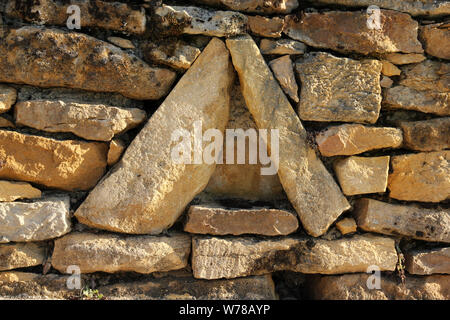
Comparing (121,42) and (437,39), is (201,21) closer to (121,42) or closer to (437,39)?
(121,42)

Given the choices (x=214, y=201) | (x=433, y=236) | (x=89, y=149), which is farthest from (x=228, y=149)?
(x=433, y=236)

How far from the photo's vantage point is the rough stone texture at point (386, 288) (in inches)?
85.2

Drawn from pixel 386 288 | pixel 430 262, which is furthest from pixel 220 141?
pixel 430 262

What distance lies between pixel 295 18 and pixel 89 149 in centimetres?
125

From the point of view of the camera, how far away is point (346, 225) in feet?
7.06

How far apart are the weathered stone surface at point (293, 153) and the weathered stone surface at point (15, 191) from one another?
119 centimetres

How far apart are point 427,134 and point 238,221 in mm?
1105

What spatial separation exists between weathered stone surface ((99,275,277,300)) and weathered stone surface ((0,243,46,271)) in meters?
0.35

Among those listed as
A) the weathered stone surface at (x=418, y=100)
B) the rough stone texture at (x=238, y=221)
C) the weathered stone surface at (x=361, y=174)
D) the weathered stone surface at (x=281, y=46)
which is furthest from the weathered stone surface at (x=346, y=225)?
the weathered stone surface at (x=281, y=46)

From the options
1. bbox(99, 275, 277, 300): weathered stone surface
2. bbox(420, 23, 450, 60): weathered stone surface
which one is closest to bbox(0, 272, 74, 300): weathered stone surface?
bbox(99, 275, 277, 300): weathered stone surface

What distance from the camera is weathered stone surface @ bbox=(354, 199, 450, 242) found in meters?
2.17

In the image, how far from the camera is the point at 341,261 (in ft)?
7.00

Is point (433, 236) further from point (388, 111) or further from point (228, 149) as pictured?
point (228, 149)

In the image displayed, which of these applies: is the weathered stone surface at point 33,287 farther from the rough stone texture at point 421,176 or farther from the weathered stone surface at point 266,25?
the rough stone texture at point 421,176
